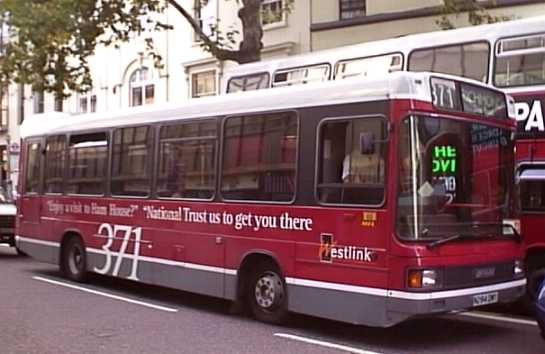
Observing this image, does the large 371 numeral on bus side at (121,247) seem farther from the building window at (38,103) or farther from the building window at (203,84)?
the building window at (38,103)

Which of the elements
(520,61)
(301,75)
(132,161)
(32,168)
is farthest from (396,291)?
(32,168)

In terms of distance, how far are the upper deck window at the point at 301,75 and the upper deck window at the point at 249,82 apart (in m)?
0.23

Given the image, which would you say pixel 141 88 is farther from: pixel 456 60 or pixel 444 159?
pixel 444 159

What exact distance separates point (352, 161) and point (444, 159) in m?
0.96

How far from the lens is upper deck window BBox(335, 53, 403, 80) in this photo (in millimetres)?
→ 11766

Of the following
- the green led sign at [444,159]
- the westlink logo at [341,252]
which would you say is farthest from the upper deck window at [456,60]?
the westlink logo at [341,252]

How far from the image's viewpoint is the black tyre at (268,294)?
9.79 m

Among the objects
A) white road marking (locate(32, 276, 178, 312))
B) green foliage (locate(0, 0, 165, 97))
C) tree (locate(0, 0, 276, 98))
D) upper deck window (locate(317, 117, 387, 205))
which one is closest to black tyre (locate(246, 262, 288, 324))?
upper deck window (locate(317, 117, 387, 205))

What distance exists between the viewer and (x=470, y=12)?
17.8 meters

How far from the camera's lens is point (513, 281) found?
923 centimetres

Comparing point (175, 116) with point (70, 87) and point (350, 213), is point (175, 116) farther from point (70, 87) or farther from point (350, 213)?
point (70, 87)

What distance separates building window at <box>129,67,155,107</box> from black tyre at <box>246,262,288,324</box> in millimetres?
18977

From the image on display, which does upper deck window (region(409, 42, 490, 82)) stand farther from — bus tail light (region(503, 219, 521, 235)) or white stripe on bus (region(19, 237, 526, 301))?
white stripe on bus (region(19, 237, 526, 301))

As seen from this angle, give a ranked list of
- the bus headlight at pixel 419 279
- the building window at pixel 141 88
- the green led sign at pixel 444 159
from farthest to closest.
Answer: the building window at pixel 141 88, the green led sign at pixel 444 159, the bus headlight at pixel 419 279
